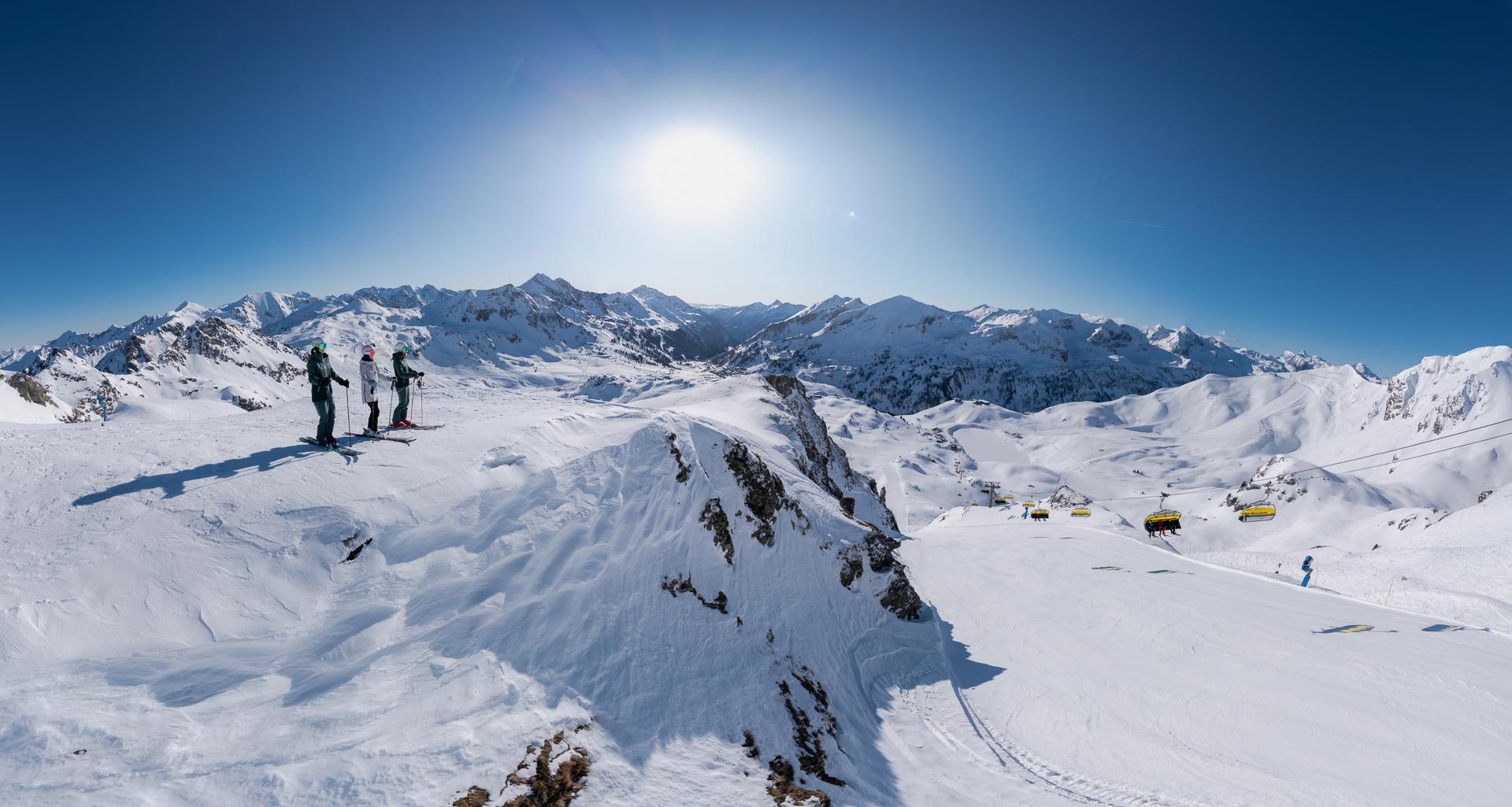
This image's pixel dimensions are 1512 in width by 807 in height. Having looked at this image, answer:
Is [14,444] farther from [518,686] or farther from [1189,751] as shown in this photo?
[1189,751]

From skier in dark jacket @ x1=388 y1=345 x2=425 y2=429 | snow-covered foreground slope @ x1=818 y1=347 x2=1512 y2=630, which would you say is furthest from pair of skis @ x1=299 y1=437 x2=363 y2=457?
snow-covered foreground slope @ x1=818 y1=347 x2=1512 y2=630

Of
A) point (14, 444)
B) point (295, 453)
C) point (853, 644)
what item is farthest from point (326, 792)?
point (853, 644)

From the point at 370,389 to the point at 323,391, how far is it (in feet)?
5.90

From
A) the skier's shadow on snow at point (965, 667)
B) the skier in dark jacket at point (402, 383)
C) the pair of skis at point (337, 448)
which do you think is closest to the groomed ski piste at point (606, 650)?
the skier's shadow on snow at point (965, 667)

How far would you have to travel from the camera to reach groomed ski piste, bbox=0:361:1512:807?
310 inches

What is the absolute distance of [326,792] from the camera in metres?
7.00

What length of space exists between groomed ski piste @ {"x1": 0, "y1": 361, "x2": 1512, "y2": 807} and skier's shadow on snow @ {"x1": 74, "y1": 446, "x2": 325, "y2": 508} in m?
0.11

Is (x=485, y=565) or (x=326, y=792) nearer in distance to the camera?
(x=326, y=792)

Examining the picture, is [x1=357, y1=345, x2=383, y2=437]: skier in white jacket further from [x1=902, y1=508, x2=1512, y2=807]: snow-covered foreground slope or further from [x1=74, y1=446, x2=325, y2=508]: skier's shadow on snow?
[x1=902, y1=508, x2=1512, y2=807]: snow-covered foreground slope

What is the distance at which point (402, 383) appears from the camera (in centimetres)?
1791

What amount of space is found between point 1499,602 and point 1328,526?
2253 inches

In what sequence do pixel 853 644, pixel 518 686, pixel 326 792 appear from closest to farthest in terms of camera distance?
1. pixel 326 792
2. pixel 518 686
3. pixel 853 644

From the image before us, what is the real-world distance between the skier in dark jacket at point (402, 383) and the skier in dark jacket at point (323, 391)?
8.33ft

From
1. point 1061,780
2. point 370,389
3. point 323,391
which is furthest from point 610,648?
point 1061,780
